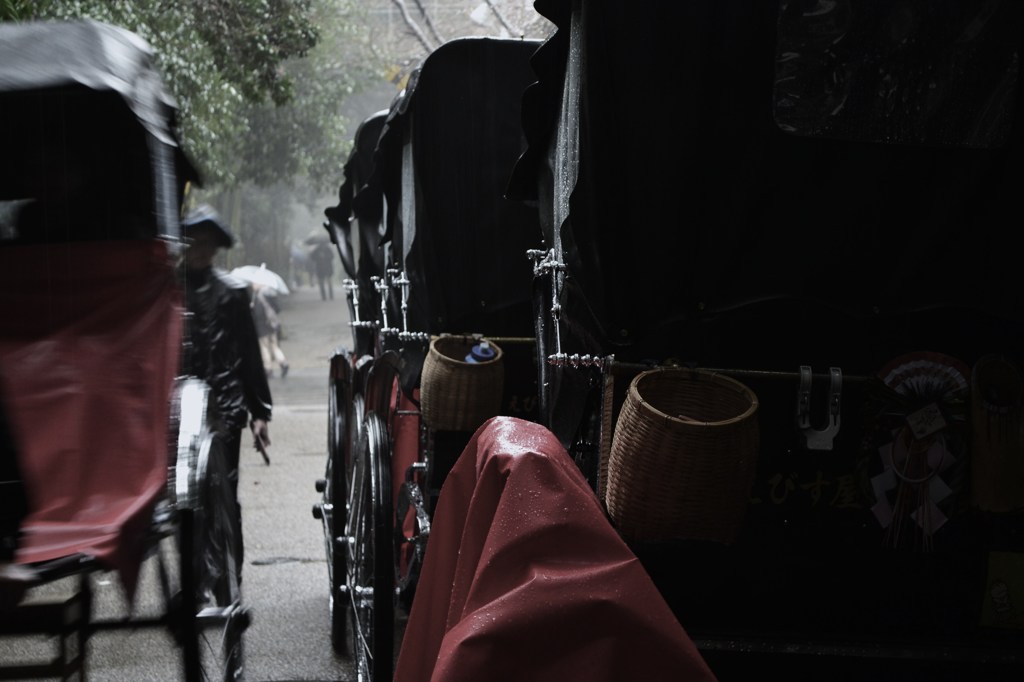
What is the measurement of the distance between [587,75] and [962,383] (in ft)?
3.76

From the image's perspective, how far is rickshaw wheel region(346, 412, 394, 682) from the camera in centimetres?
335

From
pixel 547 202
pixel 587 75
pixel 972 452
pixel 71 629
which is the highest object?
pixel 587 75

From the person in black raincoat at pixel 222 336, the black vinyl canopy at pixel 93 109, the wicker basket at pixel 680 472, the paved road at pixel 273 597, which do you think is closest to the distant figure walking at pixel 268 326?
the paved road at pixel 273 597

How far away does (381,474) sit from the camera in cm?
A: 354

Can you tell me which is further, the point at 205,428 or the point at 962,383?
the point at 205,428

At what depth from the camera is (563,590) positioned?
1.69 metres

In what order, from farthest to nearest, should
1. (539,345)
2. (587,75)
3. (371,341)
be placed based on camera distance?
(371,341), (539,345), (587,75)

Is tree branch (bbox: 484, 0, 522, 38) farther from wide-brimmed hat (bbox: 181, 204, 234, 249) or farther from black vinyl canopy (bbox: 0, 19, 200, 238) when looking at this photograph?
black vinyl canopy (bbox: 0, 19, 200, 238)

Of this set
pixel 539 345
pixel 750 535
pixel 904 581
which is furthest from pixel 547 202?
pixel 904 581

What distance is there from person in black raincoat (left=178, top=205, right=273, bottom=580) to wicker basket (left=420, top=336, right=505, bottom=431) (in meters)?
2.10

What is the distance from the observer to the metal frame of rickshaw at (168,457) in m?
2.71

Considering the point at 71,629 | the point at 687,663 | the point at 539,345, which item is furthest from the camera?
the point at 539,345

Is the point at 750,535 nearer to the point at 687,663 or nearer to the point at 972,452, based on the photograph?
the point at 972,452

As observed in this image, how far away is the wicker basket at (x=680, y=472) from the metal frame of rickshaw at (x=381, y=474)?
116 centimetres
